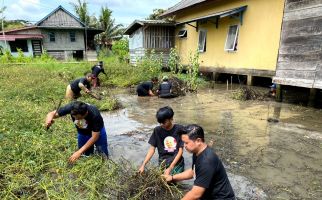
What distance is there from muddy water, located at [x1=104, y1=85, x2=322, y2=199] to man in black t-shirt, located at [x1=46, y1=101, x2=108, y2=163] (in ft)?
3.17

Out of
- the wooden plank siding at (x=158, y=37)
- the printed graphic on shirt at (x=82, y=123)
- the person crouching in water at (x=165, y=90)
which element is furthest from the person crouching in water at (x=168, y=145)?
the wooden plank siding at (x=158, y=37)

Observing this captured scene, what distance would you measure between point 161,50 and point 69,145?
47.3ft

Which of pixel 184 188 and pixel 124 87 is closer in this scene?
pixel 184 188

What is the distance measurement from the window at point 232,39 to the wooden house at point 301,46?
4149mm

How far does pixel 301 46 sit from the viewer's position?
8398 millimetres

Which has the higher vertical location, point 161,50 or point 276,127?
point 161,50

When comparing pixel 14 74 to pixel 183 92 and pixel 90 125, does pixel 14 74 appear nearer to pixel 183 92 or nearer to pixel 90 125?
pixel 183 92

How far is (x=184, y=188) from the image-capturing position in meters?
4.05

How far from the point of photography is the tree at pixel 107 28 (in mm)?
38000

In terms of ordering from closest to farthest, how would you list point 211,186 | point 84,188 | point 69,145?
point 211,186, point 84,188, point 69,145

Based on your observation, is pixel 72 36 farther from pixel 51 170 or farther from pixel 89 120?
pixel 51 170

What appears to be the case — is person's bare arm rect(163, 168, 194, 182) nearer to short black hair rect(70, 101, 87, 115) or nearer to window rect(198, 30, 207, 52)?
short black hair rect(70, 101, 87, 115)

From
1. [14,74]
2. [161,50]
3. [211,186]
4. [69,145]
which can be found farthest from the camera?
[161,50]

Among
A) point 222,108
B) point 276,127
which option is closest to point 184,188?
point 276,127
